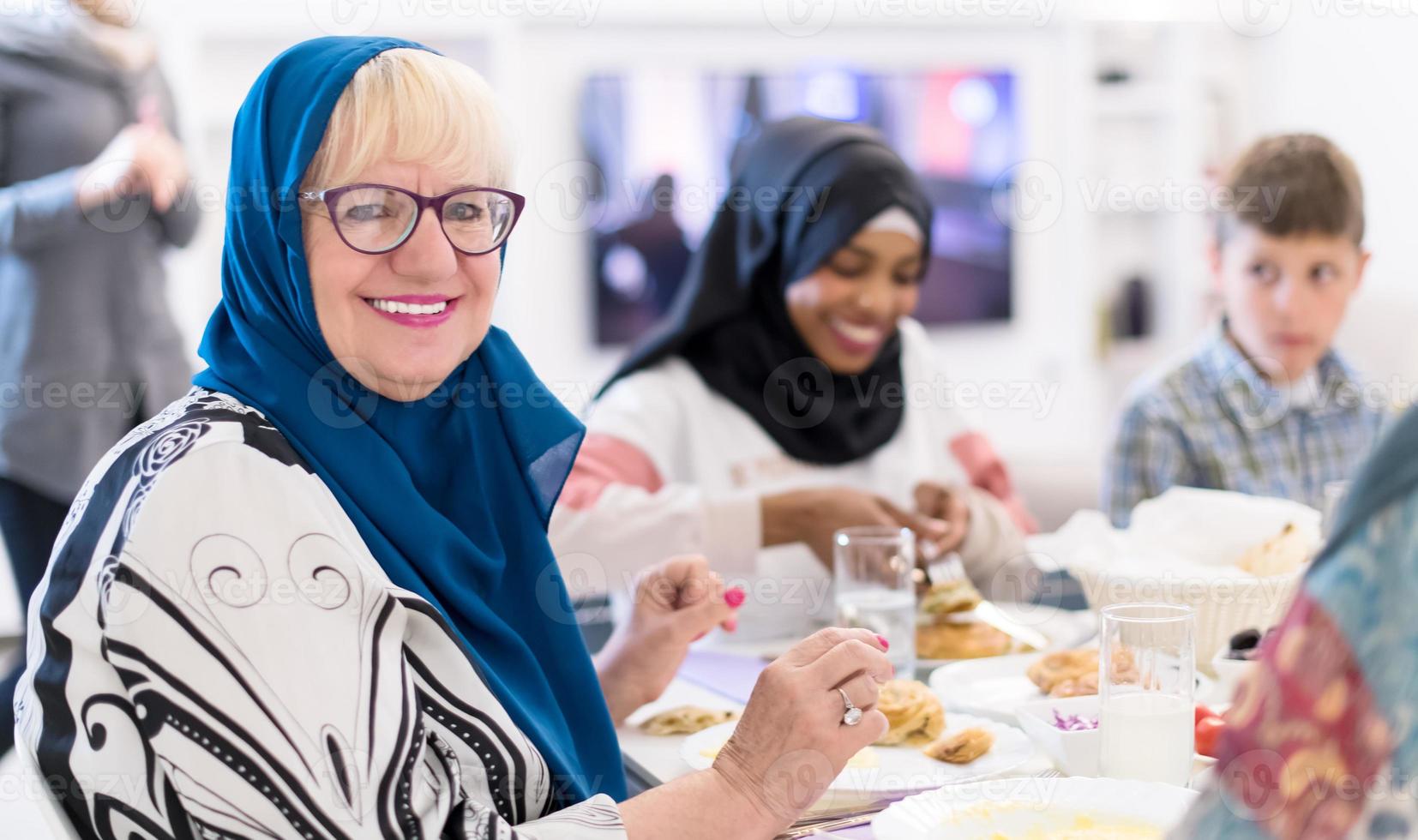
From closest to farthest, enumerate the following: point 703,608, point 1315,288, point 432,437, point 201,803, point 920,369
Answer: point 201,803, point 432,437, point 703,608, point 1315,288, point 920,369

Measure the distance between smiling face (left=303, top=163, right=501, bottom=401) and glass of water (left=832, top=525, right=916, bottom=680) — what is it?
567 millimetres

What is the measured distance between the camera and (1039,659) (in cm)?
138

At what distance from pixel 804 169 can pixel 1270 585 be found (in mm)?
1048

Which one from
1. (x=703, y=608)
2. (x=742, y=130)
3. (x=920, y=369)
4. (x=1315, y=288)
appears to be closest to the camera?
(x=703, y=608)

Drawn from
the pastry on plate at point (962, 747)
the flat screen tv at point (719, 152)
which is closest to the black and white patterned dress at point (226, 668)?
the pastry on plate at point (962, 747)

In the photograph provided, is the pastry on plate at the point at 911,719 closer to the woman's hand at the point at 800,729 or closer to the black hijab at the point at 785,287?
the woman's hand at the point at 800,729

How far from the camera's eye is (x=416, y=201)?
3.42ft

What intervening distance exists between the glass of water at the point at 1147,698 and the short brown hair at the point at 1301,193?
1.24 metres

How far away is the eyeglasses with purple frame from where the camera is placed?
101 centimetres

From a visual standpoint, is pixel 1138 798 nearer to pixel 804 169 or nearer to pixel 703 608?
pixel 703 608

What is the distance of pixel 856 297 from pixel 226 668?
1397 mm

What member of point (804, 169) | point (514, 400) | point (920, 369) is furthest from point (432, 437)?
point (920, 369)

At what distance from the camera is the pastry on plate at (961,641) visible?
4.90 feet

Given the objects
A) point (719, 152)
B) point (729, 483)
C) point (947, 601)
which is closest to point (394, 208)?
point (947, 601)
